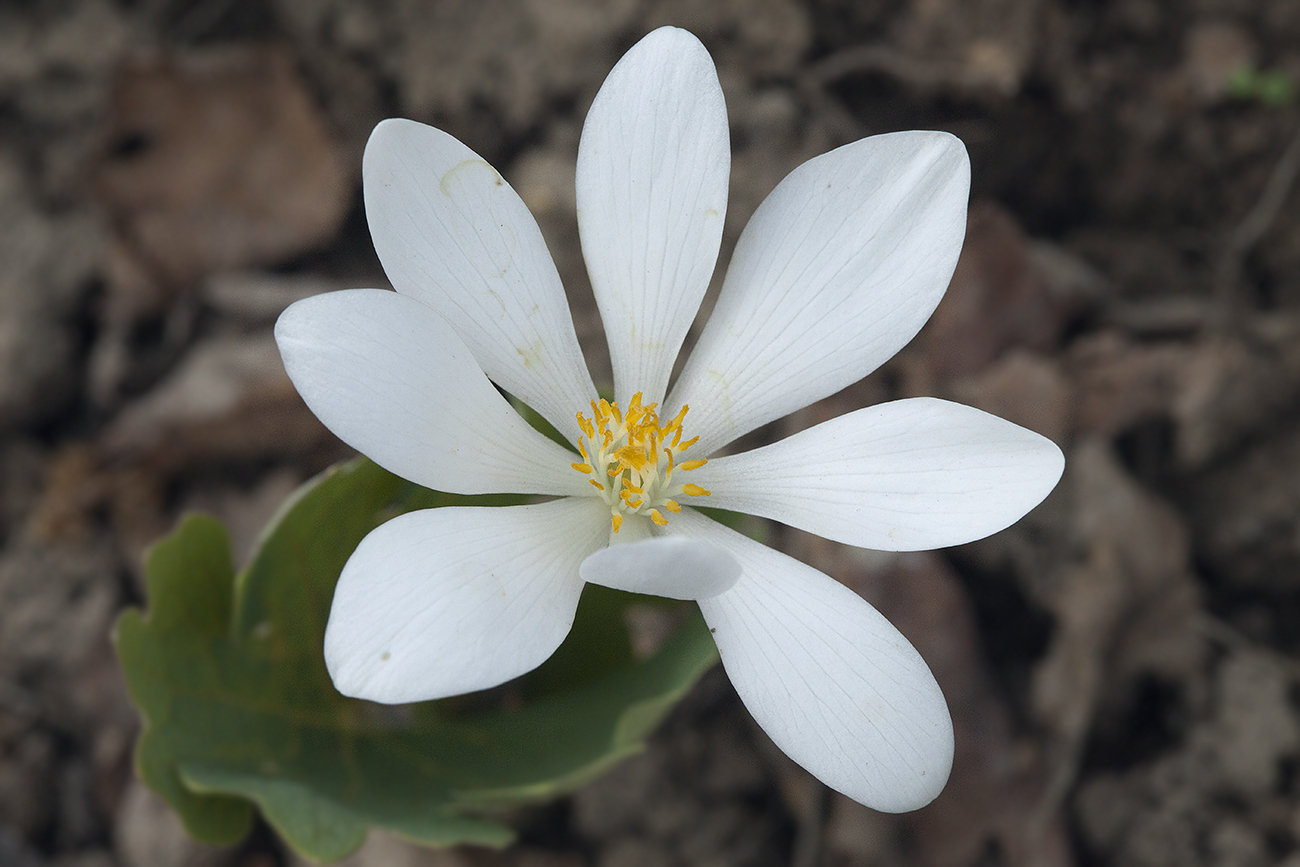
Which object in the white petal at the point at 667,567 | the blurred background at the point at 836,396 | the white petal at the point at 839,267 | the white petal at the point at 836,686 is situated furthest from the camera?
the blurred background at the point at 836,396

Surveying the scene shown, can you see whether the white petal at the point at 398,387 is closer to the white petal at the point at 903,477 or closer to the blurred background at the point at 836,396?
the white petal at the point at 903,477

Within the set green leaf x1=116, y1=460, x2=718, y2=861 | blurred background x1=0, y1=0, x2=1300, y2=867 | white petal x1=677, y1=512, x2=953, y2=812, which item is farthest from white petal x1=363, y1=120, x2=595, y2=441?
blurred background x1=0, y1=0, x2=1300, y2=867

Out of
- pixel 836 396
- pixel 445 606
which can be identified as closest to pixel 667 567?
pixel 445 606

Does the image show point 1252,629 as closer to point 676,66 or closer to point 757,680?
point 757,680

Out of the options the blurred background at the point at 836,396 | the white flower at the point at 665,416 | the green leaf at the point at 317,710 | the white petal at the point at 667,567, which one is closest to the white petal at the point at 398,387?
the white flower at the point at 665,416

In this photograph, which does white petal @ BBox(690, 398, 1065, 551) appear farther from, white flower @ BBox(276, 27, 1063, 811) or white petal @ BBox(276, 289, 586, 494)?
white petal @ BBox(276, 289, 586, 494)

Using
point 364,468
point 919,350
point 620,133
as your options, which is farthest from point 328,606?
point 919,350

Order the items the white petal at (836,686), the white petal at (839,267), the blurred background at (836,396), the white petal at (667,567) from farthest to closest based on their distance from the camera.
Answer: the blurred background at (836,396)
the white petal at (839,267)
the white petal at (836,686)
the white petal at (667,567)
